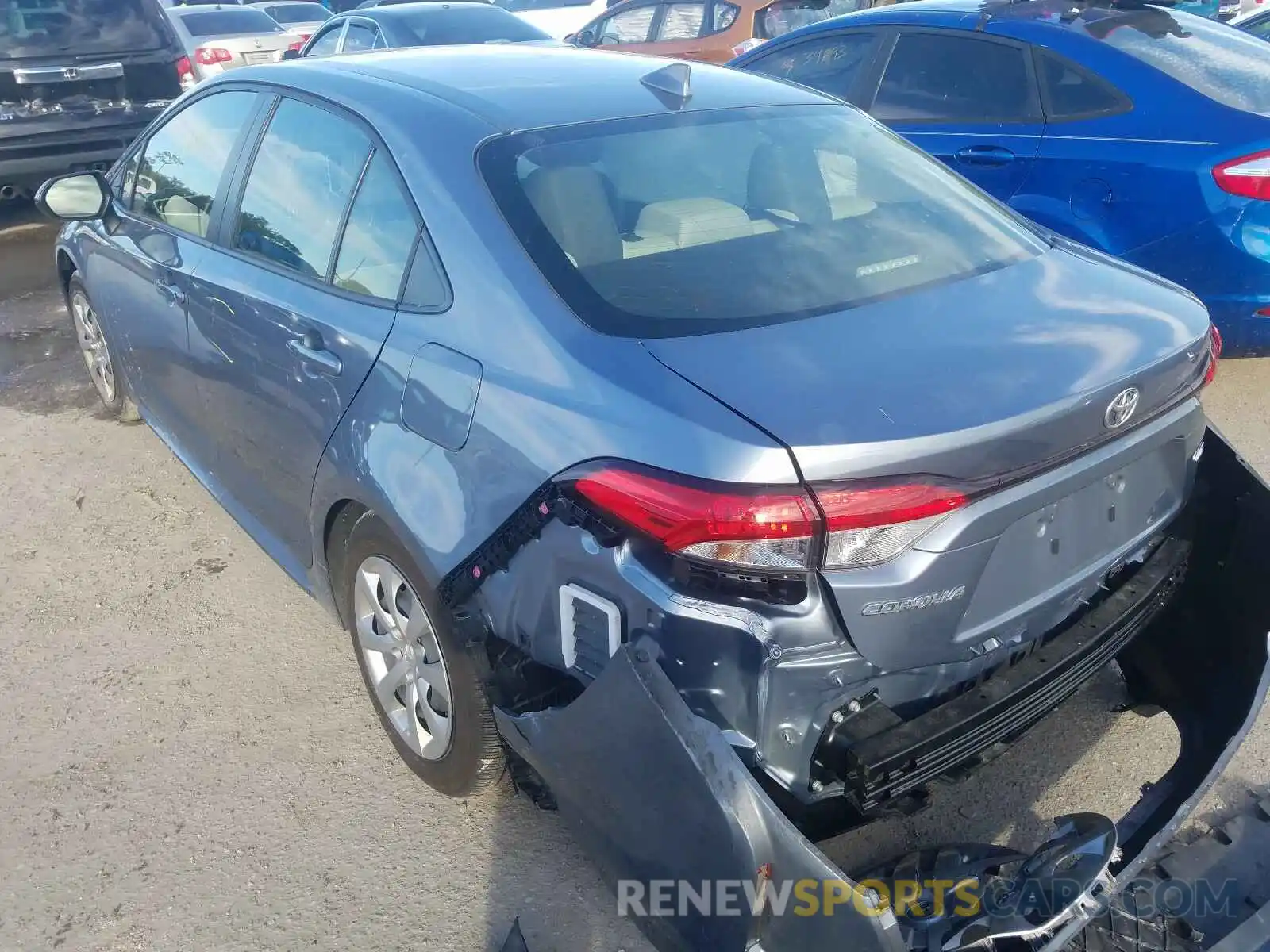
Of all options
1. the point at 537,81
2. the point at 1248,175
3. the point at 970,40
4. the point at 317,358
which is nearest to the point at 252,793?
the point at 317,358

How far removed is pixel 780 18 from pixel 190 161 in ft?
24.6

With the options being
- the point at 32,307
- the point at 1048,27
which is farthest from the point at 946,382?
the point at 32,307

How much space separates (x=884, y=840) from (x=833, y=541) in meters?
1.17

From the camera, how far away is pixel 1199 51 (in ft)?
15.5

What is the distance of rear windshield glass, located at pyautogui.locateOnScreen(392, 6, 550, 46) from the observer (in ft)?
30.7

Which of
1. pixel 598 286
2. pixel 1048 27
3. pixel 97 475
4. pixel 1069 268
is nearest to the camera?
pixel 598 286

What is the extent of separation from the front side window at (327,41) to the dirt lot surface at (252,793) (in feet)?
26.0

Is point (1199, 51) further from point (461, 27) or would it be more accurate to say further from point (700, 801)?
point (461, 27)

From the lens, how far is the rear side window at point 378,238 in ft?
8.01

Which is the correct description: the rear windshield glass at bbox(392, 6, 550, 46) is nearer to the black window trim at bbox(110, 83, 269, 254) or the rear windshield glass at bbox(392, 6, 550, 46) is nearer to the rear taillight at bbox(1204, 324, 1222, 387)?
the black window trim at bbox(110, 83, 269, 254)

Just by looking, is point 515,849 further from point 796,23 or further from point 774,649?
point 796,23

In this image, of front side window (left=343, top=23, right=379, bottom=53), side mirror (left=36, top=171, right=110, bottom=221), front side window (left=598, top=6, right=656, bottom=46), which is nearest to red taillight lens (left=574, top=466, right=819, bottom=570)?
side mirror (left=36, top=171, right=110, bottom=221)

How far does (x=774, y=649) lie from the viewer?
5.76 ft

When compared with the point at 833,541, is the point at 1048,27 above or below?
above
